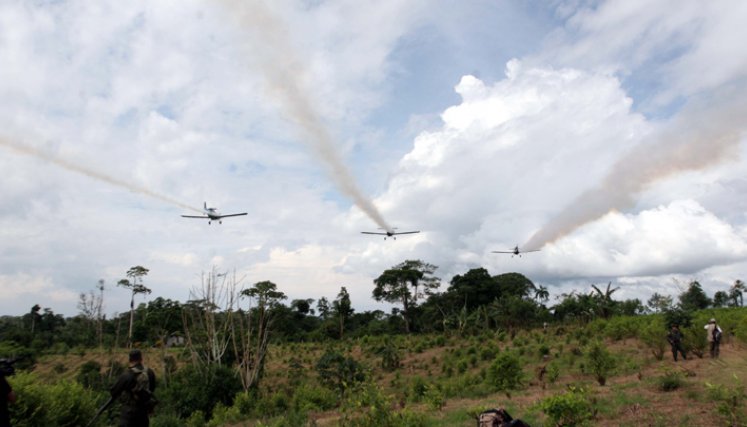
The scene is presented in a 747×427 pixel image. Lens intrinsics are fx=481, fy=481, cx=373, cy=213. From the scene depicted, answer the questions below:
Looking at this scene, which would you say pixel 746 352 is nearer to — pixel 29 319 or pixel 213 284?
pixel 213 284

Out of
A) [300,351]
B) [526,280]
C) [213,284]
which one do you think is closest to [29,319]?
[300,351]

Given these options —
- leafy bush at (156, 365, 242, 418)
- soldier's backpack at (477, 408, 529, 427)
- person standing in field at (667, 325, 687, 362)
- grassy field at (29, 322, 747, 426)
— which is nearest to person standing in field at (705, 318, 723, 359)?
grassy field at (29, 322, 747, 426)

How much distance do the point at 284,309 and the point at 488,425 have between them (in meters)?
52.9

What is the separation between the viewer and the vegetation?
10.2m

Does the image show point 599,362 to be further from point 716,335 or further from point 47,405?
point 47,405

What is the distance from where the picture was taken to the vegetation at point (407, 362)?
10172mm

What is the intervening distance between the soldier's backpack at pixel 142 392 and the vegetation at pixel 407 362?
10.3 ft

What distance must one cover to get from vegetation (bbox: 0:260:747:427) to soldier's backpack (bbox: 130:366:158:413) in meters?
3.13

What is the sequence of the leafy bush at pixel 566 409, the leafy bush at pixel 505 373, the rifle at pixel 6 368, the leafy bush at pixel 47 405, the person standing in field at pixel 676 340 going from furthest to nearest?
the person standing in field at pixel 676 340, the leafy bush at pixel 505 373, the leafy bush at pixel 47 405, the leafy bush at pixel 566 409, the rifle at pixel 6 368

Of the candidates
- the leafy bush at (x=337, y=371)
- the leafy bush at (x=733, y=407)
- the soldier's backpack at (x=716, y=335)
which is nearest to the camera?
the leafy bush at (x=733, y=407)

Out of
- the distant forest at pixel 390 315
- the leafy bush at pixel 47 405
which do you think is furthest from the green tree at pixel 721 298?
the leafy bush at pixel 47 405

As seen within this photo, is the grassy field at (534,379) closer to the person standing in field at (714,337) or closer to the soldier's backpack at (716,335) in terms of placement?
the person standing in field at (714,337)

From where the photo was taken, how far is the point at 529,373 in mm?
21234

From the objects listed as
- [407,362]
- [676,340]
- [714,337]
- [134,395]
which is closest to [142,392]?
Answer: [134,395]
